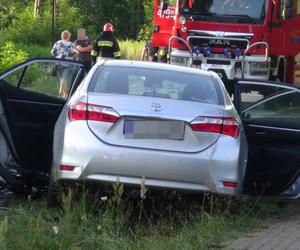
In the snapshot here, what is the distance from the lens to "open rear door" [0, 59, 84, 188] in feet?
24.6

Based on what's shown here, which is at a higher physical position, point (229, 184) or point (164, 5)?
point (164, 5)

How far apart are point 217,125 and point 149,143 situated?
0.63 m

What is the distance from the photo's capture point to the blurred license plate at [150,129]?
20.6 ft

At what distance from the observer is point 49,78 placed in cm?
812

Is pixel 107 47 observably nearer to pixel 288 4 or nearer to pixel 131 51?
pixel 288 4

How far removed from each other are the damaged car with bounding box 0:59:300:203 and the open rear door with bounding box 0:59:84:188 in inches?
0.4

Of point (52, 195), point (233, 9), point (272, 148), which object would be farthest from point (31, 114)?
point (233, 9)

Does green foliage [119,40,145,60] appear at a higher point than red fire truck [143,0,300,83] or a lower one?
lower

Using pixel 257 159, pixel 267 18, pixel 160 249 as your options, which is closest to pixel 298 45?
pixel 267 18

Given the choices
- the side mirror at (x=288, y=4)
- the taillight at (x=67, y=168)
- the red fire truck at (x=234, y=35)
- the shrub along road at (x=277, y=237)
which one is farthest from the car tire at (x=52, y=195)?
the side mirror at (x=288, y=4)

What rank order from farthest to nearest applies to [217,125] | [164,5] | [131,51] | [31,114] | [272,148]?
[131,51]
[164,5]
[31,114]
[272,148]
[217,125]

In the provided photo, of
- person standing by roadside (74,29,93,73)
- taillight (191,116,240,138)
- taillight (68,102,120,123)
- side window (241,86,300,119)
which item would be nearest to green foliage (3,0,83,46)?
person standing by roadside (74,29,93,73)

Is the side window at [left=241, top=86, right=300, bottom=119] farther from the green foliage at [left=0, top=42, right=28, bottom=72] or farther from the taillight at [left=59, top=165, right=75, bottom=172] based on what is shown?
the green foliage at [left=0, top=42, right=28, bottom=72]

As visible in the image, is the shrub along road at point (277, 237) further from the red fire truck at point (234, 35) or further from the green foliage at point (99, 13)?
the green foliage at point (99, 13)
